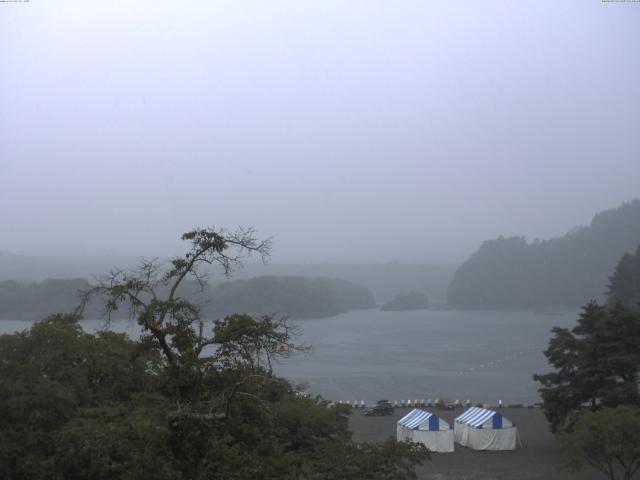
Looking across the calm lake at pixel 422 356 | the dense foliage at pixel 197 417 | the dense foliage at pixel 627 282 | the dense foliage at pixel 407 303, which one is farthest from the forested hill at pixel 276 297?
the dense foliage at pixel 197 417

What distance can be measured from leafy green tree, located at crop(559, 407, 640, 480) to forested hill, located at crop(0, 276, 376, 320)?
30.9 meters

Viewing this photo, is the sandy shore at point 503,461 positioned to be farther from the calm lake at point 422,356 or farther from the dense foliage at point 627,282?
the dense foliage at point 627,282

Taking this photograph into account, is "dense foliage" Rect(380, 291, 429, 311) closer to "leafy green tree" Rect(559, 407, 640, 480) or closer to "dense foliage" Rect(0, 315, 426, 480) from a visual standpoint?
"leafy green tree" Rect(559, 407, 640, 480)

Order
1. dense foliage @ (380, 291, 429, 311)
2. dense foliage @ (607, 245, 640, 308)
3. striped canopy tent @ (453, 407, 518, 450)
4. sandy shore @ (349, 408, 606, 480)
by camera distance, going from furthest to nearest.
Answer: dense foliage @ (380, 291, 429, 311), dense foliage @ (607, 245, 640, 308), striped canopy tent @ (453, 407, 518, 450), sandy shore @ (349, 408, 606, 480)

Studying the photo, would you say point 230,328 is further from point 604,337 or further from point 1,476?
point 604,337

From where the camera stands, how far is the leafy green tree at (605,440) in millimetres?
7555

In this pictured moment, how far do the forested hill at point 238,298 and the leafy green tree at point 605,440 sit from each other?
101 feet

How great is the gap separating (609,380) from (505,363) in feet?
72.9

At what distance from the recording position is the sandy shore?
940 cm

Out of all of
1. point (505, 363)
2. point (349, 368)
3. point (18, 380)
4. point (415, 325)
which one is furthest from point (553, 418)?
point (415, 325)

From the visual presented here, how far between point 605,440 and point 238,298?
44.6 m

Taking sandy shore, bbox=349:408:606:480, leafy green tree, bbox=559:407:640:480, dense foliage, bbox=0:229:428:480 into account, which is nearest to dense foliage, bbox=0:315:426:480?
dense foliage, bbox=0:229:428:480

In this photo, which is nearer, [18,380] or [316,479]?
[316,479]

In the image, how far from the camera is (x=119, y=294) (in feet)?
12.4
